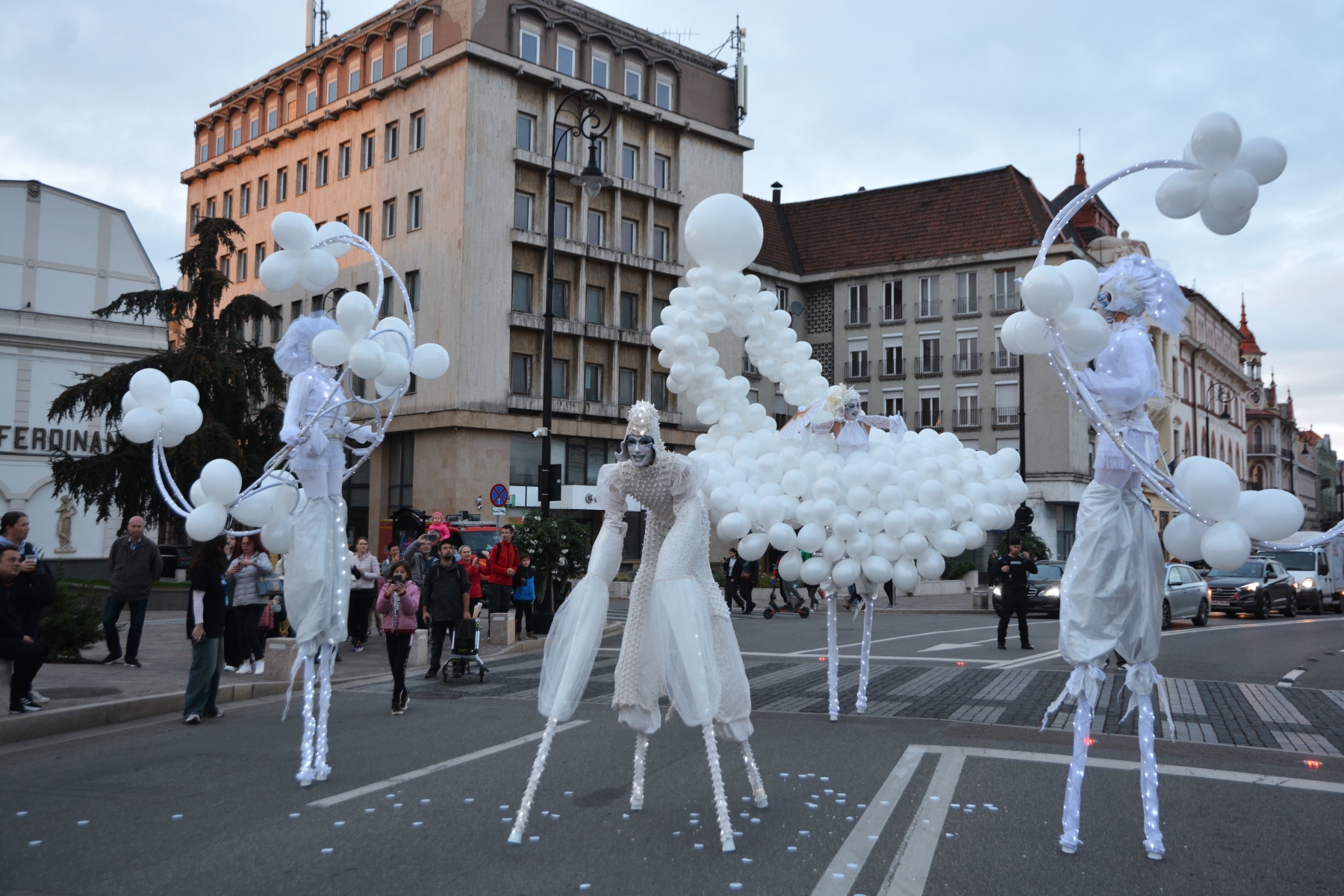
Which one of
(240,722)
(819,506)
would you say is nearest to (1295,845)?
(819,506)

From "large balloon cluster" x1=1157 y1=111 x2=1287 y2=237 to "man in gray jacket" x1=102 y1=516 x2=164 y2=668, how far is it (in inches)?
482

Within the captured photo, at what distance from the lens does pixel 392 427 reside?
122 ft

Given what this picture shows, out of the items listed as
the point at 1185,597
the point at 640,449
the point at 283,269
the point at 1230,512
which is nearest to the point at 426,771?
the point at 640,449

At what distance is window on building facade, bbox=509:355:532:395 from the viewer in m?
36.8

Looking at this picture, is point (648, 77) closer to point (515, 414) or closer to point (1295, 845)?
point (515, 414)

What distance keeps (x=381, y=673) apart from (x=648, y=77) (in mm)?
33118

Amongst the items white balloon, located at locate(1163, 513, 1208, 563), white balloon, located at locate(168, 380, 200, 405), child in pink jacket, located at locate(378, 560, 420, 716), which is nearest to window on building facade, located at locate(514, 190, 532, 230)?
child in pink jacket, located at locate(378, 560, 420, 716)

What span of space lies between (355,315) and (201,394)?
2016 cm

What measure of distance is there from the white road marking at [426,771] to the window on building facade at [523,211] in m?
30.3

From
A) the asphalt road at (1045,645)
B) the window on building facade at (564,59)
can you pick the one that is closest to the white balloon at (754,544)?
the asphalt road at (1045,645)

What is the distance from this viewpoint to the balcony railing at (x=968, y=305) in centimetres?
4800

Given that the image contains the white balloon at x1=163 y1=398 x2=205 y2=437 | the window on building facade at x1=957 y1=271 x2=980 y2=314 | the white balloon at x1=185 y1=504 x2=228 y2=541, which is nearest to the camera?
the white balloon at x1=185 y1=504 x2=228 y2=541

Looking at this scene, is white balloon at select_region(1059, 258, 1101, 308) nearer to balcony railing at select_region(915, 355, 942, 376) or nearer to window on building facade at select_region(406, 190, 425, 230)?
window on building facade at select_region(406, 190, 425, 230)

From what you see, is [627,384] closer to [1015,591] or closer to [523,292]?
[523,292]
